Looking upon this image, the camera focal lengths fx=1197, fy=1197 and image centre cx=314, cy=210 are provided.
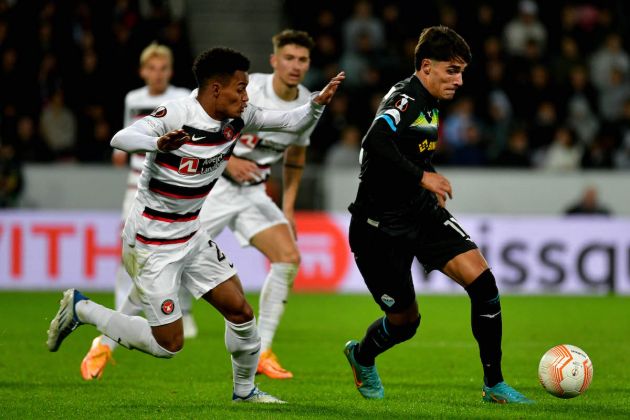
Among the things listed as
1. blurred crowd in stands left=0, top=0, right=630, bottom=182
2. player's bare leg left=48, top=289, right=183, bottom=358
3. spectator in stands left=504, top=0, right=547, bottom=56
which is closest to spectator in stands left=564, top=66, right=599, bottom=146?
blurred crowd in stands left=0, top=0, right=630, bottom=182

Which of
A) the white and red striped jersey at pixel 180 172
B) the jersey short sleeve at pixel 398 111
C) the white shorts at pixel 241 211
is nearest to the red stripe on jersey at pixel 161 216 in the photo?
the white and red striped jersey at pixel 180 172

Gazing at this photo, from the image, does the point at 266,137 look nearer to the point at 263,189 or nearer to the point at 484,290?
the point at 263,189

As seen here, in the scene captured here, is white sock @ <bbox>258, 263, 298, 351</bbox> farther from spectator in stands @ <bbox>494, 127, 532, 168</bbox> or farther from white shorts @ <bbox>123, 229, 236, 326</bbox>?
spectator in stands @ <bbox>494, 127, 532, 168</bbox>

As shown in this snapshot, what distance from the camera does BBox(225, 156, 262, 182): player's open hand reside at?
8758 mm

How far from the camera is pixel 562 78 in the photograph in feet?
59.8

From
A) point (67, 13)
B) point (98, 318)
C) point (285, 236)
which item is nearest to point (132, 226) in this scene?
point (98, 318)

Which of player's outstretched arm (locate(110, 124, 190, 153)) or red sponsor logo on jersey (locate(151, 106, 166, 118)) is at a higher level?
red sponsor logo on jersey (locate(151, 106, 166, 118))

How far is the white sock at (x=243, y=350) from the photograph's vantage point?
674 centimetres

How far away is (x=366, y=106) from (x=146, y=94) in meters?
7.23

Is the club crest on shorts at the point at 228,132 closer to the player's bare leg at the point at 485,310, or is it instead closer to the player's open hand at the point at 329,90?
the player's open hand at the point at 329,90

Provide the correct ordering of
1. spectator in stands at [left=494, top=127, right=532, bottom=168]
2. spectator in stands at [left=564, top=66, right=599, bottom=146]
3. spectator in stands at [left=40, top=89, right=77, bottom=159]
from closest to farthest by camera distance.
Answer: spectator in stands at [left=40, top=89, right=77, bottom=159] → spectator in stands at [left=494, top=127, right=532, bottom=168] → spectator in stands at [left=564, top=66, right=599, bottom=146]

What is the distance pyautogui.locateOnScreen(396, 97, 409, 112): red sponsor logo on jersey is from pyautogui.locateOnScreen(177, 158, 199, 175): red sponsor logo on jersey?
3.78 feet

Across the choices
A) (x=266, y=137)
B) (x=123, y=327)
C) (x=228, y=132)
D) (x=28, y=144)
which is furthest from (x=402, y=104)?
(x=28, y=144)

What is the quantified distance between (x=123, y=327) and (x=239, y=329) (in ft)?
2.32
